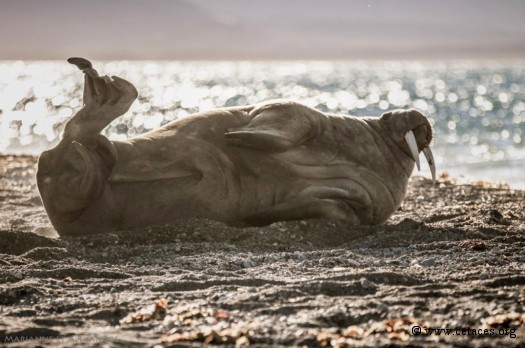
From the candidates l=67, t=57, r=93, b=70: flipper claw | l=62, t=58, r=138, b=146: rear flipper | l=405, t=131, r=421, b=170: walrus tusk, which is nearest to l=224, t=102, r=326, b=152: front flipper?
l=405, t=131, r=421, b=170: walrus tusk

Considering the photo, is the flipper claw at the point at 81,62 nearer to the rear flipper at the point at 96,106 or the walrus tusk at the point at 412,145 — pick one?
the rear flipper at the point at 96,106

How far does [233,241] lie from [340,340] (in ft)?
9.64

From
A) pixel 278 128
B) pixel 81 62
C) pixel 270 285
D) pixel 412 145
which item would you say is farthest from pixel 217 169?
pixel 270 285

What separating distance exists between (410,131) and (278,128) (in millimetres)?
1379

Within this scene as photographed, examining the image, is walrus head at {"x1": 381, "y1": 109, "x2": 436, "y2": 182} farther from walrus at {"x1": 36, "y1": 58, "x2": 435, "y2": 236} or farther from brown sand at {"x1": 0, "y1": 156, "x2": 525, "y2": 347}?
brown sand at {"x1": 0, "y1": 156, "x2": 525, "y2": 347}

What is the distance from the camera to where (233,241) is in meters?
7.30

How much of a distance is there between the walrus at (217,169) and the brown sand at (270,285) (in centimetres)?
27

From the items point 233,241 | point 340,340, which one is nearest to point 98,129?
point 233,241

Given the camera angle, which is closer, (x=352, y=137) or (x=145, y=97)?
(x=352, y=137)

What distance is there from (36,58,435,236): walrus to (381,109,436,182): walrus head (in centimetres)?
4

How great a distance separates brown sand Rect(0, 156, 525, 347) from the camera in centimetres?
465

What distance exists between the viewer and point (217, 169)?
7.81 meters

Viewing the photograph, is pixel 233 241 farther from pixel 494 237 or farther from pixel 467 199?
pixel 467 199

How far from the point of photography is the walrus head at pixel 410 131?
850cm
